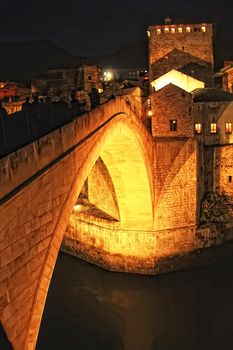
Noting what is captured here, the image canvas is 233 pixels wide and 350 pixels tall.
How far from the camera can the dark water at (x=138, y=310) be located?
19.9 m

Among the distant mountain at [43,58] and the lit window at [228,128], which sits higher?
the distant mountain at [43,58]

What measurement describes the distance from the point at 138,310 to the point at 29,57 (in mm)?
102513

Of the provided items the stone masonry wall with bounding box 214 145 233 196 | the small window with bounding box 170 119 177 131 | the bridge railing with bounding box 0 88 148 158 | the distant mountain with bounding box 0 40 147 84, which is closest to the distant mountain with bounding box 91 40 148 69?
the distant mountain with bounding box 0 40 147 84

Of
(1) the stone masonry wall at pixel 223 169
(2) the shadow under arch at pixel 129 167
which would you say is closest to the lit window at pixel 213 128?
(1) the stone masonry wall at pixel 223 169

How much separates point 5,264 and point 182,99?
1828 centimetres

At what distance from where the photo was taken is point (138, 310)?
73.2 feet

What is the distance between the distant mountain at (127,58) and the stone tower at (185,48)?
56550 mm

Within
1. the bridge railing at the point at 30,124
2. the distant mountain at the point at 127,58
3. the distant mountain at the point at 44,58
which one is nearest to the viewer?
the bridge railing at the point at 30,124

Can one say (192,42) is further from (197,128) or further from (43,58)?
(43,58)

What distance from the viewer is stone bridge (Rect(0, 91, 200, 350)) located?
846 centimetres

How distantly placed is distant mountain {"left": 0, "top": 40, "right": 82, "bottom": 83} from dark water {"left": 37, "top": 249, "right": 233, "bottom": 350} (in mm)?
74973

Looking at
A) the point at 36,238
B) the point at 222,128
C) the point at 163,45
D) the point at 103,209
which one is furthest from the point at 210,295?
the point at 163,45

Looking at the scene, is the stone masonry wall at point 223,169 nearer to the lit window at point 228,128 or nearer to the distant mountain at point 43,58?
the lit window at point 228,128

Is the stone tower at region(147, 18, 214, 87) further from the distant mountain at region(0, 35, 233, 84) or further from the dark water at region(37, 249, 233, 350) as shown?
the distant mountain at region(0, 35, 233, 84)
